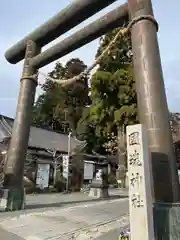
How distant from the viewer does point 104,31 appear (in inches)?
324

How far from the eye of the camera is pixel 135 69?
5703mm

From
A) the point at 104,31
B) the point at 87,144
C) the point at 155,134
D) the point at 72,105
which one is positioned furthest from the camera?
the point at 72,105

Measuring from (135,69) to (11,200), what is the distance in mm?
6004

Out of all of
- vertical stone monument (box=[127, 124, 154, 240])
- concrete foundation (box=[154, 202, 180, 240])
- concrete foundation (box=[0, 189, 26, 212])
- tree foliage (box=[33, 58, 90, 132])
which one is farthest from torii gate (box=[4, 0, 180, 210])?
tree foliage (box=[33, 58, 90, 132])

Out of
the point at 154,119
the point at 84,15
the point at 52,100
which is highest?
the point at 52,100

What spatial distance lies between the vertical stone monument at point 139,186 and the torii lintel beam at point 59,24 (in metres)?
5.25

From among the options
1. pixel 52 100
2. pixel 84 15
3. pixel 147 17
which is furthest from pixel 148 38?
pixel 52 100

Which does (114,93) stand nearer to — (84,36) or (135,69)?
(84,36)

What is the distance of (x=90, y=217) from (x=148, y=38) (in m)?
5.21

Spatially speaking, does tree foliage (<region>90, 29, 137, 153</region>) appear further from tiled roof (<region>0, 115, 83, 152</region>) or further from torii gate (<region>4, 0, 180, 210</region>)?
torii gate (<region>4, 0, 180, 210</region>)

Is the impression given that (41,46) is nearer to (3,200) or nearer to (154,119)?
(3,200)

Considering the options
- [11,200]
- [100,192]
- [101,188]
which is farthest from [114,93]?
[11,200]

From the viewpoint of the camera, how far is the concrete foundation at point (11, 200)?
325 inches

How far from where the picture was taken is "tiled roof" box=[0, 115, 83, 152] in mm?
21766
